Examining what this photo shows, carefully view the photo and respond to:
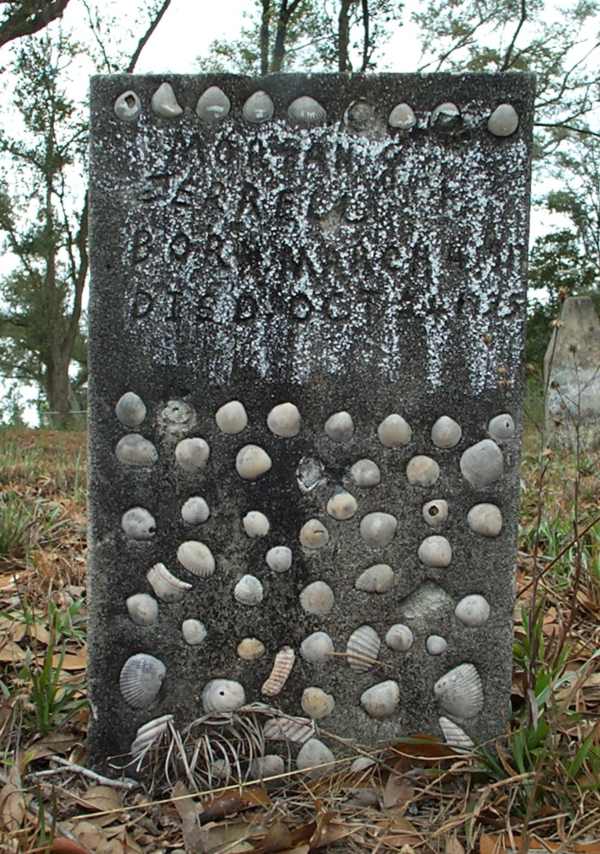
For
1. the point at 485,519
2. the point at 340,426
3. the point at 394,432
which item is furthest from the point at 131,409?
the point at 485,519

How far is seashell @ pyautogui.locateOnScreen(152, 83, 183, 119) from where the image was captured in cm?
163

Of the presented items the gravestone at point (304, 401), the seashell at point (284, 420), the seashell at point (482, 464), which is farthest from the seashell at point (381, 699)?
the seashell at point (284, 420)

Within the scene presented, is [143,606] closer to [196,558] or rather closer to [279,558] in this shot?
[196,558]

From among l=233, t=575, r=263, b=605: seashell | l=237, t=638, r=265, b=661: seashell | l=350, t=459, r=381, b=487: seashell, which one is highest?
l=350, t=459, r=381, b=487: seashell

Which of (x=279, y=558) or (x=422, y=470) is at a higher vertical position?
(x=422, y=470)

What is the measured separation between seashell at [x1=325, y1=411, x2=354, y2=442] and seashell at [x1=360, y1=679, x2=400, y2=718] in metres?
0.52

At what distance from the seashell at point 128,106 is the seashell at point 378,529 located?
37.4 inches

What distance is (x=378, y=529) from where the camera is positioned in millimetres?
1654

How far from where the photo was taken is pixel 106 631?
167cm

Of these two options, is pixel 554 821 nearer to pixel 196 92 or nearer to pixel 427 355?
pixel 427 355

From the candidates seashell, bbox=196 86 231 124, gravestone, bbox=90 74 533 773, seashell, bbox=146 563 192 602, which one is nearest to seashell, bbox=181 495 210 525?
gravestone, bbox=90 74 533 773

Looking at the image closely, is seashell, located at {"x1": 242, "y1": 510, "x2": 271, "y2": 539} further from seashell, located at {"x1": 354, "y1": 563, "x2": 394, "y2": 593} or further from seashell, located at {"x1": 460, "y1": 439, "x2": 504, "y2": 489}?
seashell, located at {"x1": 460, "y1": 439, "x2": 504, "y2": 489}

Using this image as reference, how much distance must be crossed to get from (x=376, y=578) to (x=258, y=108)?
0.99m

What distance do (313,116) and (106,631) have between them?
1.15 metres
